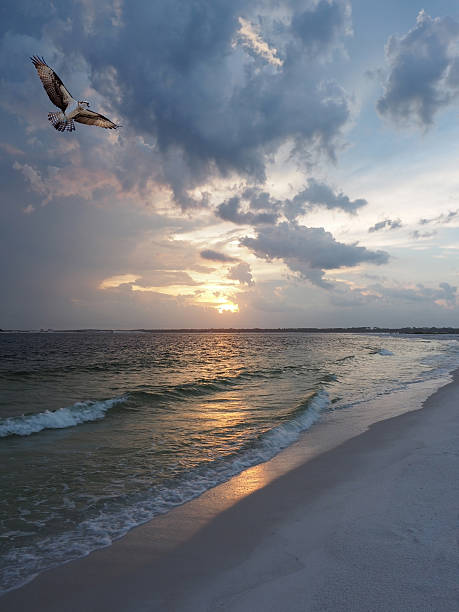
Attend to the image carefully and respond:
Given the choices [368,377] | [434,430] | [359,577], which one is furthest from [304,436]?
[368,377]

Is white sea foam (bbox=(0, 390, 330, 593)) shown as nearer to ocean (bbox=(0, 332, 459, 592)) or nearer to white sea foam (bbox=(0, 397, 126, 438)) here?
ocean (bbox=(0, 332, 459, 592))

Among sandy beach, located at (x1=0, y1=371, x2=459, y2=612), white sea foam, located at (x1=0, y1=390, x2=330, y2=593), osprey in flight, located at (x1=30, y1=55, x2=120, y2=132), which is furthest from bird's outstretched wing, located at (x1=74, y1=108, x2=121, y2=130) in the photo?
sandy beach, located at (x1=0, y1=371, x2=459, y2=612)

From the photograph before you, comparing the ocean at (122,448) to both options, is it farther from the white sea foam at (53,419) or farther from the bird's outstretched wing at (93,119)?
the bird's outstretched wing at (93,119)

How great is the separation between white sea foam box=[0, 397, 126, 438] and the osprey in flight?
940 cm

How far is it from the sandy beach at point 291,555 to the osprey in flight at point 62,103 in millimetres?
9669

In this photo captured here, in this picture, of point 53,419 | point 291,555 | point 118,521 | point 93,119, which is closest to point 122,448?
point 118,521

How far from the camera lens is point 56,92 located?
10.3 meters

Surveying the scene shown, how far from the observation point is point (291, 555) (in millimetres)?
4512

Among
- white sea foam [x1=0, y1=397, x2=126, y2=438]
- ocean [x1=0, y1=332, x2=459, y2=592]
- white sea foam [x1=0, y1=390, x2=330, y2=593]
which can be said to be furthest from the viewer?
white sea foam [x1=0, y1=397, x2=126, y2=438]

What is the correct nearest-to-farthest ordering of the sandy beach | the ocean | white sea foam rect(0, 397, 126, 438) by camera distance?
the sandy beach < the ocean < white sea foam rect(0, 397, 126, 438)

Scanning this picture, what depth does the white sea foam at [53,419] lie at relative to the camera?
12323 millimetres

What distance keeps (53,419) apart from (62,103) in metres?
10.4

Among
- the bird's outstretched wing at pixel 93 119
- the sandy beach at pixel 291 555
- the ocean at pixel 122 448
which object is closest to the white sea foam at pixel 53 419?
the ocean at pixel 122 448

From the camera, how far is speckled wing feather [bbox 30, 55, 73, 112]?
9961 millimetres
